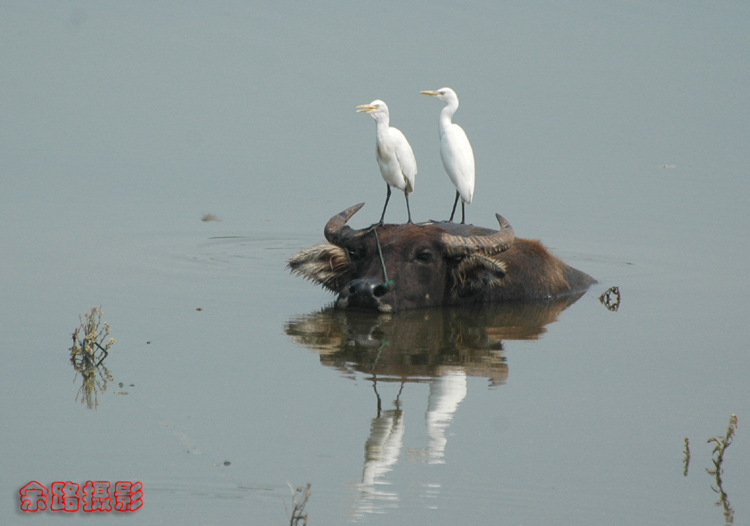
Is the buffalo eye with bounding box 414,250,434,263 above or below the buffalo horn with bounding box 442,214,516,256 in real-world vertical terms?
below

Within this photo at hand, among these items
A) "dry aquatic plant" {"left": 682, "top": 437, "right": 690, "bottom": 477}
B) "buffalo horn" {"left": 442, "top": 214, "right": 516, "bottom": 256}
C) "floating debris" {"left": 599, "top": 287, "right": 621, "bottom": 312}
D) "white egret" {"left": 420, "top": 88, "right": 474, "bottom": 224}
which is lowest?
"dry aquatic plant" {"left": 682, "top": 437, "right": 690, "bottom": 477}

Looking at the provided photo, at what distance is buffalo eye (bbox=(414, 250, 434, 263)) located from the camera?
33.4ft

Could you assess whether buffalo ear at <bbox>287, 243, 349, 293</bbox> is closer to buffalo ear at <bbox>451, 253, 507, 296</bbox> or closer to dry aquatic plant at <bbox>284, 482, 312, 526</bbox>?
buffalo ear at <bbox>451, 253, 507, 296</bbox>

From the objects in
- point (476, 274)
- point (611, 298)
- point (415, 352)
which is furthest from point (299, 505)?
point (611, 298)

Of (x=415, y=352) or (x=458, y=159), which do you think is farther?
(x=458, y=159)

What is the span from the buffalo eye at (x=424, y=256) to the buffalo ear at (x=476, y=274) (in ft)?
1.05

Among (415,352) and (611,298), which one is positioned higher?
(611,298)

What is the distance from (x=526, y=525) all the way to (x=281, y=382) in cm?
251

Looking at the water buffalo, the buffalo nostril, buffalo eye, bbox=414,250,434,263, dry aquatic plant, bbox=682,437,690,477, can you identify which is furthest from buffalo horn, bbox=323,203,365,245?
Result: dry aquatic plant, bbox=682,437,690,477

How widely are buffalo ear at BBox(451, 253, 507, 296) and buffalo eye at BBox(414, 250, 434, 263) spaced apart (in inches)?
12.6

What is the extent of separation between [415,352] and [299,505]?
347 cm

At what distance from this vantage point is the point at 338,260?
1064 centimetres

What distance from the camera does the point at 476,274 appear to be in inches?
411

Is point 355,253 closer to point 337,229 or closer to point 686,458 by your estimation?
point 337,229
